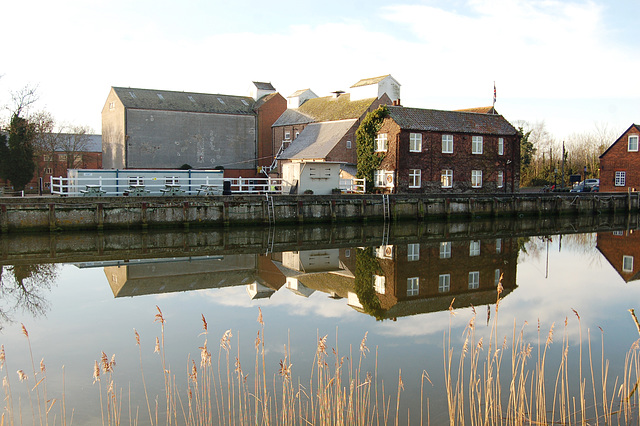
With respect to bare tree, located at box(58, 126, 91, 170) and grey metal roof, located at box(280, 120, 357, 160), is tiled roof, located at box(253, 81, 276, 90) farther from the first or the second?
bare tree, located at box(58, 126, 91, 170)

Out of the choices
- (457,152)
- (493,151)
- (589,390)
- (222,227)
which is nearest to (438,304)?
(589,390)

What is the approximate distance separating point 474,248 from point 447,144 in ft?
56.4

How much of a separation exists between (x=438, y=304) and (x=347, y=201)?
65.8 feet

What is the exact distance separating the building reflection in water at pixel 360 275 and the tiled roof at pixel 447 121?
1645 cm

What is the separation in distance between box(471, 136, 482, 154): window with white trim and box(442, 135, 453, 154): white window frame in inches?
80.3

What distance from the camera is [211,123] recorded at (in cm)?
5078

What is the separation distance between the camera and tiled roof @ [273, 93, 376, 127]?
1796 inches

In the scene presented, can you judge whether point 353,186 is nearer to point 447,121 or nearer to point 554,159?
point 447,121

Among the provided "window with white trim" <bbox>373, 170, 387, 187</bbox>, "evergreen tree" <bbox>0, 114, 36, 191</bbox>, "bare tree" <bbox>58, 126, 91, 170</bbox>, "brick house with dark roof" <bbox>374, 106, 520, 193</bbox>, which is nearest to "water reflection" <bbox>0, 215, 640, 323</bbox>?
"brick house with dark roof" <bbox>374, 106, 520, 193</bbox>

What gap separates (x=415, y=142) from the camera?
3800 cm

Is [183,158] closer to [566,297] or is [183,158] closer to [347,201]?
[347,201]

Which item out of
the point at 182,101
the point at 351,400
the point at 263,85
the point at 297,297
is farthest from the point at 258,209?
the point at 263,85

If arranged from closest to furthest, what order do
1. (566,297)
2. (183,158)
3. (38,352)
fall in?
(38,352)
(566,297)
(183,158)

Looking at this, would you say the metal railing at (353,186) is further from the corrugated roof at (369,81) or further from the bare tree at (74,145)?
the bare tree at (74,145)
